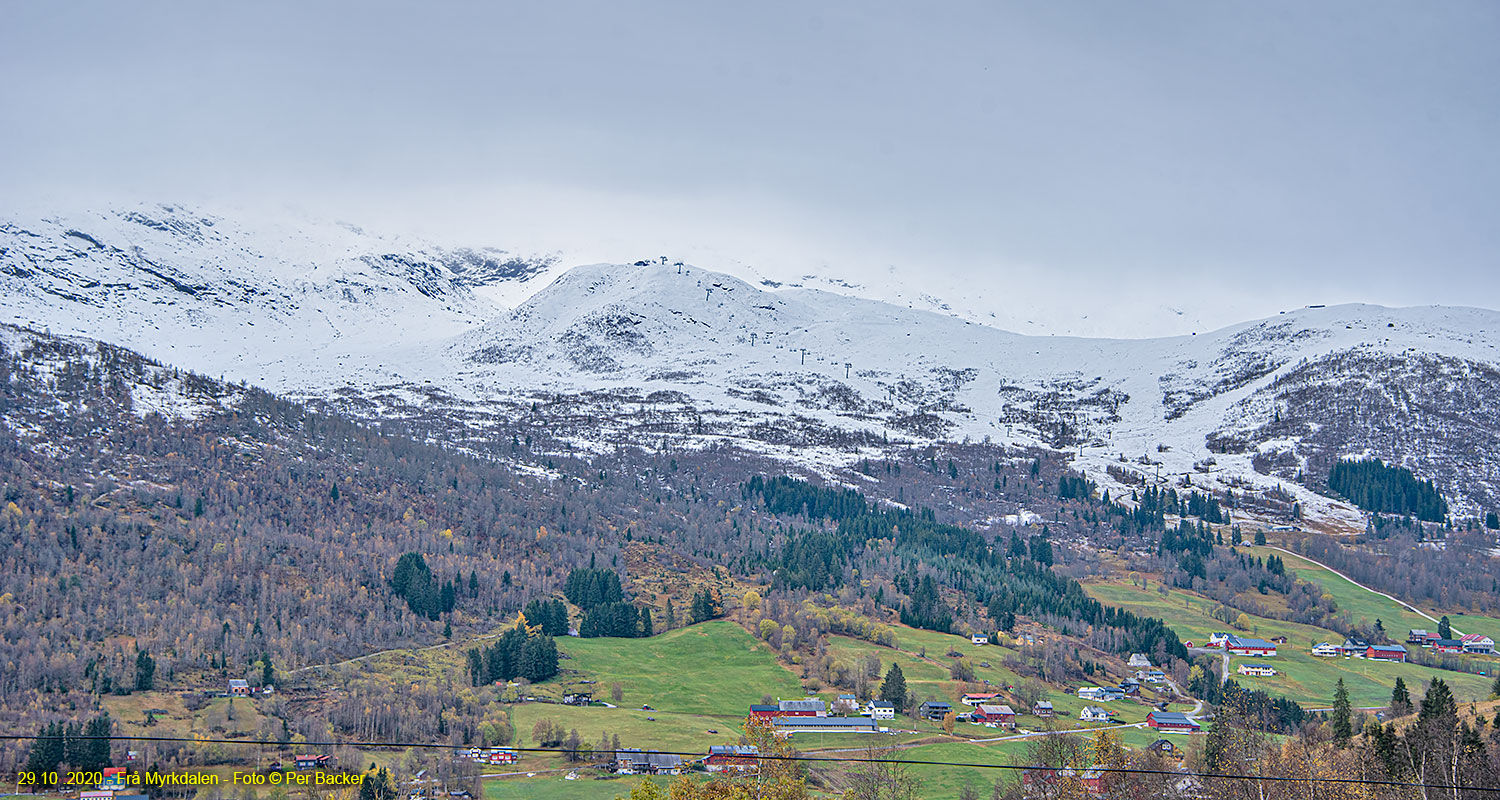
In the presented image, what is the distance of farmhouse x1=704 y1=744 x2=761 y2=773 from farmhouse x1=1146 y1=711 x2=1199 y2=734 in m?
47.6

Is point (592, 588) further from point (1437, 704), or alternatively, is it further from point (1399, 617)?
point (1399, 617)

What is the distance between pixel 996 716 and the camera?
127688 mm

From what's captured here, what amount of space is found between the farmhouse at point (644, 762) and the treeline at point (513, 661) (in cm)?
3929

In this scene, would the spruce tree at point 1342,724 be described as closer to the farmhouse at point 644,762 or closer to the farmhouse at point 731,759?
the farmhouse at point 731,759

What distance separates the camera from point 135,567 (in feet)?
489

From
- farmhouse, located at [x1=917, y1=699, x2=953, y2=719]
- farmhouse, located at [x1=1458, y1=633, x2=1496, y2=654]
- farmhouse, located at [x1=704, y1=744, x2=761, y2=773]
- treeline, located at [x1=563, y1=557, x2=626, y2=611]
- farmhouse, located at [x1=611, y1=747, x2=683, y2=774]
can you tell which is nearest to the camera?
farmhouse, located at [x1=704, y1=744, x2=761, y2=773]

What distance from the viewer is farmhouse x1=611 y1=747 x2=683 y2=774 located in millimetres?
97562

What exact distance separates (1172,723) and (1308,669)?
149 feet

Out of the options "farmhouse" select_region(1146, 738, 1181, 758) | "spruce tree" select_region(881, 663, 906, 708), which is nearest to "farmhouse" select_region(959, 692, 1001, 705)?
"spruce tree" select_region(881, 663, 906, 708)

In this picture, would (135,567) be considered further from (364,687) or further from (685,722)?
(685,722)

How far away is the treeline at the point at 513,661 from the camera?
137 m

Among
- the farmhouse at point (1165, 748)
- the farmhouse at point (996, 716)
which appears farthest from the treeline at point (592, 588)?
the farmhouse at point (1165, 748)

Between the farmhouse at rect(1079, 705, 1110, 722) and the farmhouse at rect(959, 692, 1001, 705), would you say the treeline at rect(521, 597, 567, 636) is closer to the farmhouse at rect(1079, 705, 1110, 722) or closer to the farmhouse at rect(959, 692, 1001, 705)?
the farmhouse at rect(959, 692, 1001, 705)

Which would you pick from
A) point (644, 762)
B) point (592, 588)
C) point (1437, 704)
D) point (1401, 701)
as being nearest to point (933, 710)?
point (644, 762)
